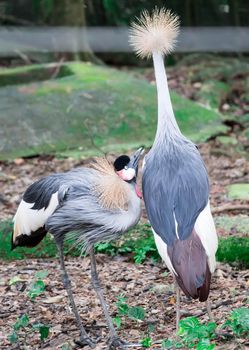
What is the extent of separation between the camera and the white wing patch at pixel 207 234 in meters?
3.54

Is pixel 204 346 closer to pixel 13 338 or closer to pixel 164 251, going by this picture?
pixel 164 251

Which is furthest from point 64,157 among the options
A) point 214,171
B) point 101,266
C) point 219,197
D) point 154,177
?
point 154,177

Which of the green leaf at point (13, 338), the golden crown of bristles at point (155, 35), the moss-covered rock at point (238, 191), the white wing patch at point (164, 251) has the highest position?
the golden crown of bristles at point (155, 35)

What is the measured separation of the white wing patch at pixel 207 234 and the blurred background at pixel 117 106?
59 centimetres

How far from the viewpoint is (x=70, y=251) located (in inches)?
209

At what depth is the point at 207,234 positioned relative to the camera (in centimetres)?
360

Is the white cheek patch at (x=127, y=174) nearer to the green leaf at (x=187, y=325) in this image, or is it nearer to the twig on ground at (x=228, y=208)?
the green leaf at (x=187, y=325)

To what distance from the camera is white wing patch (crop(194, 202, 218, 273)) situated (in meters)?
3.54

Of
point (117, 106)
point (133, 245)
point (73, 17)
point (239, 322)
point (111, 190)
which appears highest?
point (73, 17)

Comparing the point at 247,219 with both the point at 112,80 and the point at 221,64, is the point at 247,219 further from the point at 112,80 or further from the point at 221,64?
the point at 221,64

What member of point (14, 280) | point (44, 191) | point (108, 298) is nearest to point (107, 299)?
point (108, 298)

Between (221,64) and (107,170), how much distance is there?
23.3 feet

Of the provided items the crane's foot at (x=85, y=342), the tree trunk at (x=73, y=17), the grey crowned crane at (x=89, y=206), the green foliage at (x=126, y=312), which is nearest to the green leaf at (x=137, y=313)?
the green foliage at (x=126, y=312)

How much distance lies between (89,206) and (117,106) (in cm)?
432
